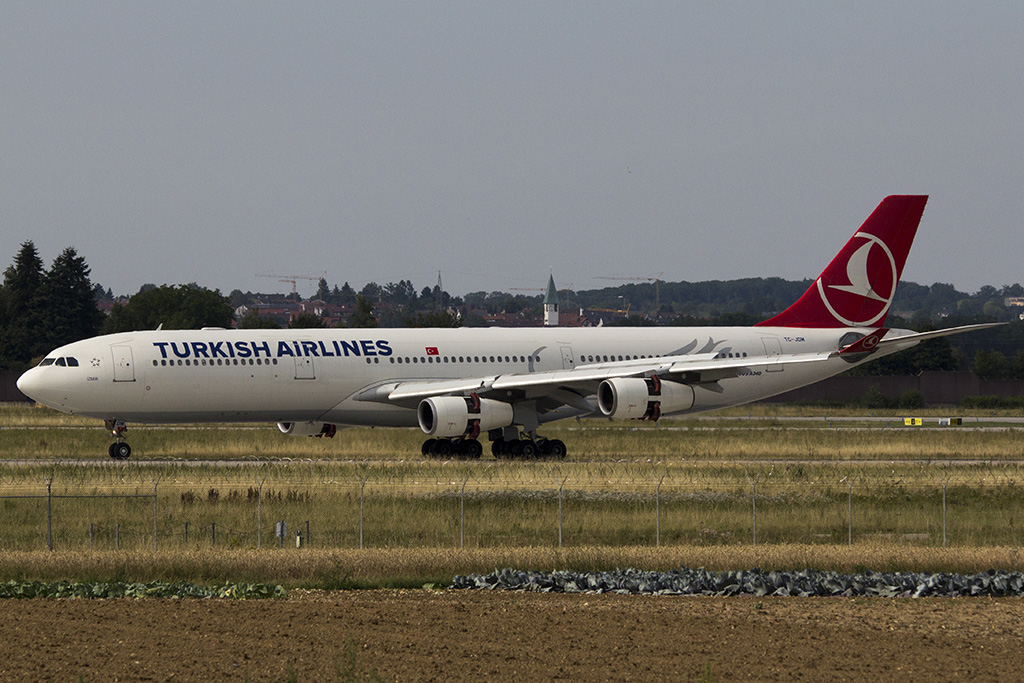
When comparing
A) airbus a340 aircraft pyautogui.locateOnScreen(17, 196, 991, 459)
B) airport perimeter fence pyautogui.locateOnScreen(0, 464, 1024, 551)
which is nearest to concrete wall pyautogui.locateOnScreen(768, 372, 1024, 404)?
airbus a340 aircraft pyautogui.locateOnScreen(17, 196, 991, 459)

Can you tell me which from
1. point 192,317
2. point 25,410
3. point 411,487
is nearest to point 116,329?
point 192,317

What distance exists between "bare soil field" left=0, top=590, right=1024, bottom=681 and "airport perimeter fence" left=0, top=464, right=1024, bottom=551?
5.64 metres

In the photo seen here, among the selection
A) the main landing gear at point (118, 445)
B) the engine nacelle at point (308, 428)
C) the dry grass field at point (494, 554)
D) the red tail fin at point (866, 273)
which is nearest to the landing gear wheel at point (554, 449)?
the dry grass field at point (494, 554)

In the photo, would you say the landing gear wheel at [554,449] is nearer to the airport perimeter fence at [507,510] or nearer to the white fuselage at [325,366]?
the white fuselage at [325,366]

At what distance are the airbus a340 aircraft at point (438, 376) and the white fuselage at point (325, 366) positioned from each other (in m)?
0.05

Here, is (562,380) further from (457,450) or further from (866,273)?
(866,273)

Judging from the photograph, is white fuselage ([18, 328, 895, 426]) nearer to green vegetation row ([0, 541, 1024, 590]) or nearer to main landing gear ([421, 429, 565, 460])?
main landing gear ([421, 429, 565, 460])

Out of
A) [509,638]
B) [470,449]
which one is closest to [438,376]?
[470,449]

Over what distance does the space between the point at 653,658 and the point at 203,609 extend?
726 cm

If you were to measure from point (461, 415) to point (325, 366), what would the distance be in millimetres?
5319

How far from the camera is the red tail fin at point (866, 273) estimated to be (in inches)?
2088

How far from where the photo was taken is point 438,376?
47.8m

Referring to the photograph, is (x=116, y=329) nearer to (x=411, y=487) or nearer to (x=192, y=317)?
(x=192, y=317)

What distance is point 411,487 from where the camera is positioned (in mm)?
34938
